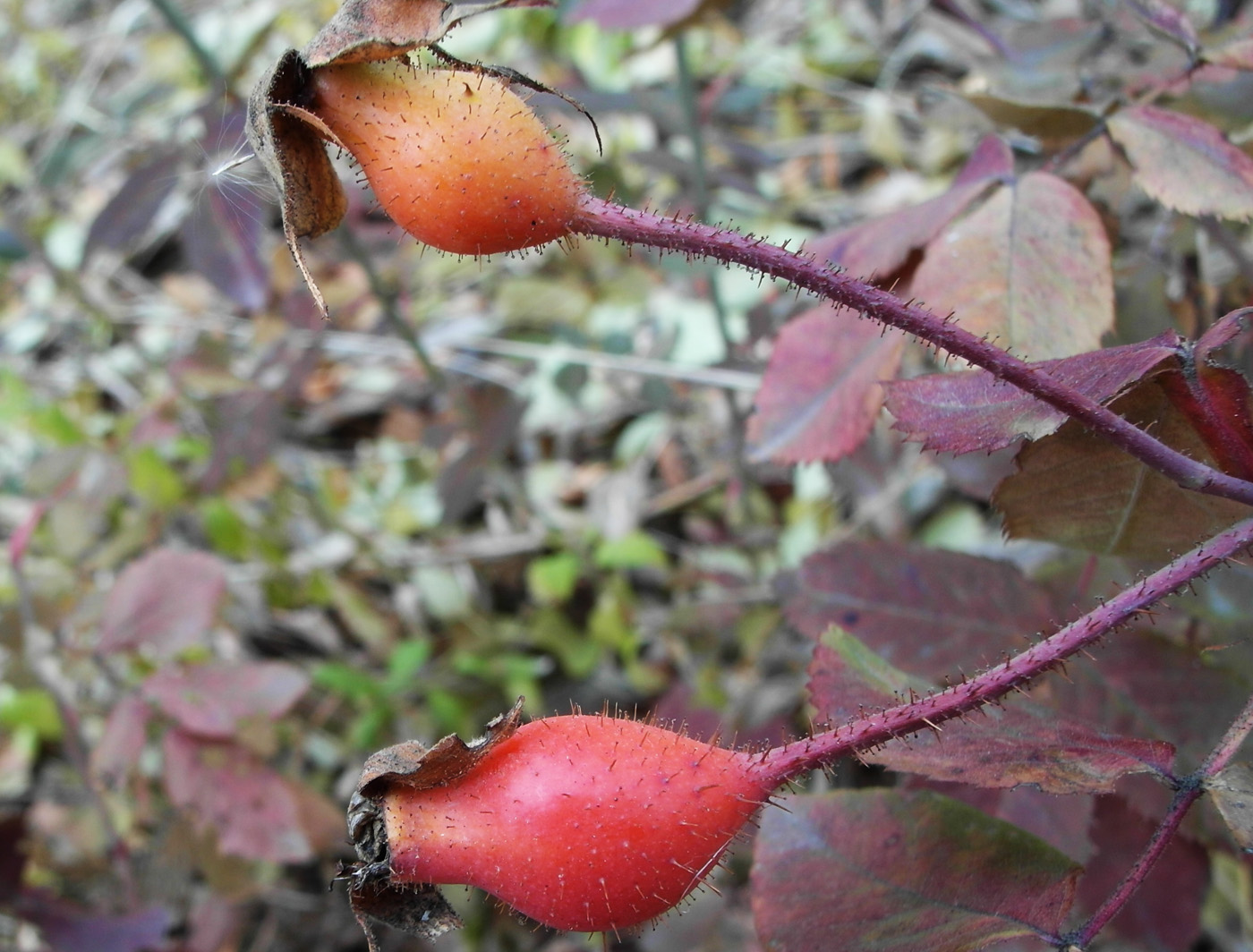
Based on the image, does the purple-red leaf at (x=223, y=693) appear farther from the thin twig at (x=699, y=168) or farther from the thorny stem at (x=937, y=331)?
the thorny stem at (x=937, y=331)

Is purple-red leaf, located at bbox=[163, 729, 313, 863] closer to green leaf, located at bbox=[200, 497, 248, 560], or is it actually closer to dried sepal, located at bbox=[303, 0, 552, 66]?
green leaf, located at bbox=[200, 497, 248, 560]

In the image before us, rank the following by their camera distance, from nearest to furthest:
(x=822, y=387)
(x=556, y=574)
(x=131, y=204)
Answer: (x=822, y=387), (x=131, y=204), (x=556, y=574)

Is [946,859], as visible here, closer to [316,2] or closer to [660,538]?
[660,538]

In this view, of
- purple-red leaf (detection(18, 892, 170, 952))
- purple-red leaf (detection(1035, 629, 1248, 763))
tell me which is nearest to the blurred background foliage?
purple-red leaf (detection(18, 892, 170, 952))

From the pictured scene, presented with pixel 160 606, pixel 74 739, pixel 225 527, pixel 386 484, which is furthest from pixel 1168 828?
pixel 386 484

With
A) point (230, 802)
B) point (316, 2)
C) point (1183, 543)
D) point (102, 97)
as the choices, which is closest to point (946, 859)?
point (1183, 543)

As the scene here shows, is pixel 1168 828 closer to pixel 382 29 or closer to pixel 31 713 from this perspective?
pixel 382 29
